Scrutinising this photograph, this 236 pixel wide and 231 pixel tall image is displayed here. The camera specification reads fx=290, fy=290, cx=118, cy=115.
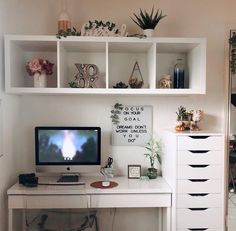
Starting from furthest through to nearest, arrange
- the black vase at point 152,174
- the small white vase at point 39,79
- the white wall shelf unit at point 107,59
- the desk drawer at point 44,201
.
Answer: the black vase at point 152,174
the small white vase at point 39,79
the white wall shelf unit at point 107,59
the desk drawer at point 44,201

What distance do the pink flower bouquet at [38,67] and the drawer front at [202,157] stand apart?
1.32 m

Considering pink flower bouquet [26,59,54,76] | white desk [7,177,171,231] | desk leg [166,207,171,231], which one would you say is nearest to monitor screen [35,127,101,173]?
white desk [7,177,171,231]

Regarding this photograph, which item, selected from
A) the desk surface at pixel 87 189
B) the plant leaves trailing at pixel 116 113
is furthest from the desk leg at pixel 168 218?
the plant leaves trailing at pixel 116 113

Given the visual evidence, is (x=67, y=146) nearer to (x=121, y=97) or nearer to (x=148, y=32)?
(x=121, y=97)

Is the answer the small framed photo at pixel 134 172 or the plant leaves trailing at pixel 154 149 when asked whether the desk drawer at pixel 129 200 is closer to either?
the small framed photo at pixel 134 172

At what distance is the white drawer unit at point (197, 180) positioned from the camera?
2.24 meters

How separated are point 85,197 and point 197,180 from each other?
0.88 metres

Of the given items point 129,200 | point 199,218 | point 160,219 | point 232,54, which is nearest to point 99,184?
point 129,200

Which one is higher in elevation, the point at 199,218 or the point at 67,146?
the point at 67,146

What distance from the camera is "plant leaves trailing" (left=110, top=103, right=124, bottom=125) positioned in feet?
8.81

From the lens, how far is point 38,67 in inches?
94.7

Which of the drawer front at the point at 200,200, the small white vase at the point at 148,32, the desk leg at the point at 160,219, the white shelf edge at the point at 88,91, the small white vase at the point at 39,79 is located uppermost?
the small white vase at the point at 148,32

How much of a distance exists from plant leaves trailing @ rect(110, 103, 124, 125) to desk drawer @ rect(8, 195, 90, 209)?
2.58 ft

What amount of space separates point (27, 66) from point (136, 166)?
129 centimetres
